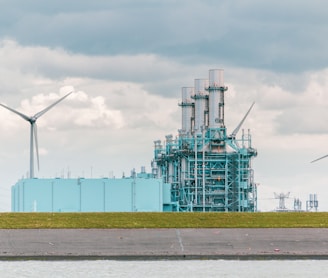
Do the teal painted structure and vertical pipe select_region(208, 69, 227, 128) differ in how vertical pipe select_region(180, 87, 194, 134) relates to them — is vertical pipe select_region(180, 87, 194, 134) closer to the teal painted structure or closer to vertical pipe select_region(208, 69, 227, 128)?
vertical pipe select_region(208, 69, 227, 128)

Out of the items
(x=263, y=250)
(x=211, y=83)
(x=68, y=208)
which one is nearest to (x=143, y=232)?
(x=263, y=250)

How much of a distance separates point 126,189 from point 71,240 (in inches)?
1806

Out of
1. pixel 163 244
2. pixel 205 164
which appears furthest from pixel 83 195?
pixel 163 244

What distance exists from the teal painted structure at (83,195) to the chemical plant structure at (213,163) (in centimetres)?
956

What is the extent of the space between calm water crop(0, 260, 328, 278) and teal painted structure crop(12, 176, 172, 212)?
5096 centimetres

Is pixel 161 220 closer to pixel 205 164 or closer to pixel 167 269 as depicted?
pixel 167 269

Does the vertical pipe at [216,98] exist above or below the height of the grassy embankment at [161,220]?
above

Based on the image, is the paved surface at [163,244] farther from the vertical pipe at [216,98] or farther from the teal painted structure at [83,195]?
the vertical pipe at [216,98]

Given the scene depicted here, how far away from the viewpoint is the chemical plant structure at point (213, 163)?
119438 mm

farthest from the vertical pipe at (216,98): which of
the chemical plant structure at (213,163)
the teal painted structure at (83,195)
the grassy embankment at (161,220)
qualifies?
the grassy embankment at (161,220)

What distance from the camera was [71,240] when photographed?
63531 mm

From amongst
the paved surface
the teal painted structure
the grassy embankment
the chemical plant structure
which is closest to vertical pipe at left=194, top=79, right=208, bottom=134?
the chemical plant structure

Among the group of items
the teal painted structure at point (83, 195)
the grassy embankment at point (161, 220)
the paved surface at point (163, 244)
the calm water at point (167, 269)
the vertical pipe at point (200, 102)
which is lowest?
the calm water at point (167, 269)

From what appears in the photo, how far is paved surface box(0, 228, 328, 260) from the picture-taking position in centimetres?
5928
